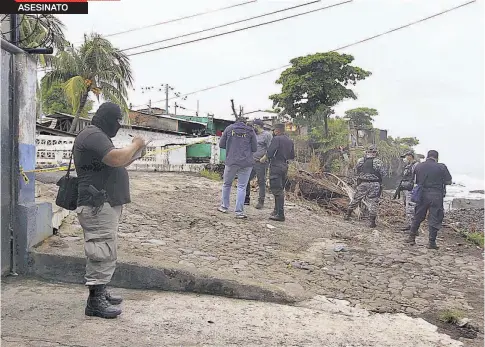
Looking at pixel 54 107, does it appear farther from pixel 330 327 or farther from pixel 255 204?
pixel 330 327

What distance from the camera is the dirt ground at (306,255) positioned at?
414 cm

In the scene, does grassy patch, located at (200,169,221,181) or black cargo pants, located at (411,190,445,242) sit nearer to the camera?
black cargo pants, located at (411,190,445,242)

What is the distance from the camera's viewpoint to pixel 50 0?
4.04 meters

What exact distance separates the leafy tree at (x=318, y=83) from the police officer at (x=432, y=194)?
16274 mm

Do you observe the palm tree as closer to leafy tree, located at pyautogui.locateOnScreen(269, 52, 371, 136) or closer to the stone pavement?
leafy tree, located at pyautogui.locateOnScreen(269, 52, 371, 136)

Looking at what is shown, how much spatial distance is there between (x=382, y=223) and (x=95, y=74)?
16098mm

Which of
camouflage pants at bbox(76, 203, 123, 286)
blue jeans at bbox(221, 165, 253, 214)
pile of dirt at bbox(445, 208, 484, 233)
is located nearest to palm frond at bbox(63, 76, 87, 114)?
blue jeans at bbox(221, 165, 253, 214)

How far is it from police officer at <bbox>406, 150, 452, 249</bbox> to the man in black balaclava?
5576mm

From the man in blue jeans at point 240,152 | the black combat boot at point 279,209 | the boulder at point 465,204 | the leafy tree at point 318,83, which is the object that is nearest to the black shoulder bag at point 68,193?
the man in blue jeans at point 240,152

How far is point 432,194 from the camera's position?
22.5 ft

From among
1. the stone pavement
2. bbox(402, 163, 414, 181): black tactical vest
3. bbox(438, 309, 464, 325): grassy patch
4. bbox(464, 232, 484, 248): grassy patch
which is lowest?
bbox(464, 232, 484, 248): grassy patch

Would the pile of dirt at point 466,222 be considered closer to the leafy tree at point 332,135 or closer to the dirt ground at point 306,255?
the dirt ground at point 306,255

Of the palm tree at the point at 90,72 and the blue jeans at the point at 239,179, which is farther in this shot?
the palm tree at the point at 90,72

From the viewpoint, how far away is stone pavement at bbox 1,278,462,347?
265cm
